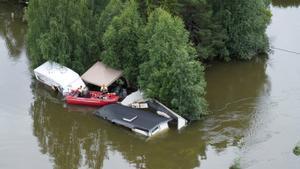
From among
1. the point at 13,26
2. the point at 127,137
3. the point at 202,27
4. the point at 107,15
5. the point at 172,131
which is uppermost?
the point at 107,15

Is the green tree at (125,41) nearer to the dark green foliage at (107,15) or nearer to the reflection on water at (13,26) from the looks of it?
the dark green foliage at (107,15)

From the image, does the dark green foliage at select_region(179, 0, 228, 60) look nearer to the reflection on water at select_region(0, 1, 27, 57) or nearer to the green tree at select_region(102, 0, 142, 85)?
the green tree at select_region(102, 0, 142, 85)

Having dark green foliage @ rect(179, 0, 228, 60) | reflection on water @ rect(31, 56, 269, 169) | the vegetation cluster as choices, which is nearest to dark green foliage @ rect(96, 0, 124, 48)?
the vegetation cluster

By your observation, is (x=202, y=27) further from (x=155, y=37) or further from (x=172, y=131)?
(x=172, y=131)

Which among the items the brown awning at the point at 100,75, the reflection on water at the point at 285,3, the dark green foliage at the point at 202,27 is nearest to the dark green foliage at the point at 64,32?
the brown awning at the point at 100,75

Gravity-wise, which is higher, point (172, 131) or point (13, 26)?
point (13, 26)

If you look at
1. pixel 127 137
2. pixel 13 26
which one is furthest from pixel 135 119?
pixel 13 26

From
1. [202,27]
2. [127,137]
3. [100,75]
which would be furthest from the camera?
[202,27]
